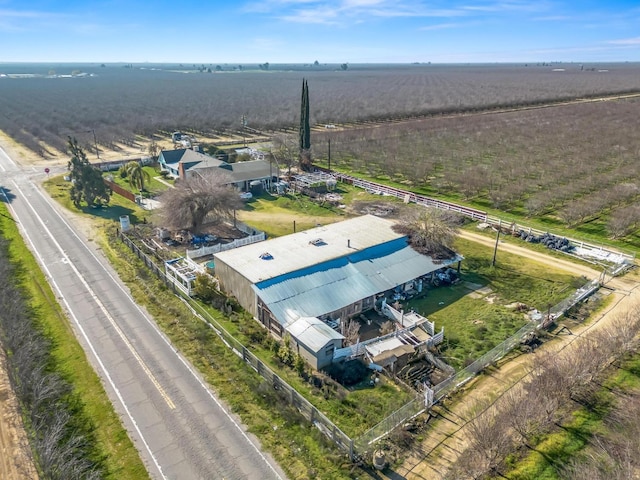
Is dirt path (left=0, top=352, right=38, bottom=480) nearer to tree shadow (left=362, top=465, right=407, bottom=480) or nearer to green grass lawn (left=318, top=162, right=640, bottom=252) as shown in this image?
tree shadow (left=362, top=465, right=407, bottom=480)

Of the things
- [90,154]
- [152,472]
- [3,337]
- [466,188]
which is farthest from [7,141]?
[152,472]

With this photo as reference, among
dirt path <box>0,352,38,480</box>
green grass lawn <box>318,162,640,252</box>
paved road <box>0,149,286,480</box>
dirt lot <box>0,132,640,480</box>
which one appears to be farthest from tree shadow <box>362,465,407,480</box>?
green grass lawn <box>318,162,640,252</box>

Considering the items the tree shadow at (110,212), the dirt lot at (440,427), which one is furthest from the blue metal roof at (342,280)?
the tree shadow at (110,212)

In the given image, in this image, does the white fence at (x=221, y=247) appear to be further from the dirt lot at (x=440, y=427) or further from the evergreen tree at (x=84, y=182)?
the evergreen tree at (x=84, y=182)

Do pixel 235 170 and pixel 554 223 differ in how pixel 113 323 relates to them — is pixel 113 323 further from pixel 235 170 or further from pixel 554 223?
pixel 554 223

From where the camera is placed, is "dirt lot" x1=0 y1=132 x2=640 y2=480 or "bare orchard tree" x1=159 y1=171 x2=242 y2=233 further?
"bare orchard tree" x1=159 y1=171 x2=242 y2=233

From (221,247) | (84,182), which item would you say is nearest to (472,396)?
(221,247)

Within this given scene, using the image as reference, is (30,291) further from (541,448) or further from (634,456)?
(634,456)
